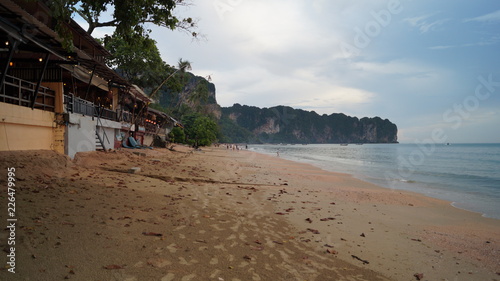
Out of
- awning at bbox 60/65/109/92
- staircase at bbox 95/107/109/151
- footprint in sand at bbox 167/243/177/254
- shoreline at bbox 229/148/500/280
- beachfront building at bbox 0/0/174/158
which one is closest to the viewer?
footprint in sand at bbox 167/243/177/254

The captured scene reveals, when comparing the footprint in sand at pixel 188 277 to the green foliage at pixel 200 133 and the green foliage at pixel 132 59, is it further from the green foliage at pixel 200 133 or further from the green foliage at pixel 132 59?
the green foliage at pixel 200 133

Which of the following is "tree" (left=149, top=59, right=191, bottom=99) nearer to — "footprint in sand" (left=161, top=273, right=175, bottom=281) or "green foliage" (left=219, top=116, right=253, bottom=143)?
"footprint in sand" (left=161, top=273, right=175, bottom=281)

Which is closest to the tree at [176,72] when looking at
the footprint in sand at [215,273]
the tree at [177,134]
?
the tree at [177,134]

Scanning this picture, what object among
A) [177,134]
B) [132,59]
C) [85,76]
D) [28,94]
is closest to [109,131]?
[85,76]

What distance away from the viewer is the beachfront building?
320 inches

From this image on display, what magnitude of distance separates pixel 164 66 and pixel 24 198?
94.4ft

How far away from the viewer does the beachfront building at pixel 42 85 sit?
26.7 ft

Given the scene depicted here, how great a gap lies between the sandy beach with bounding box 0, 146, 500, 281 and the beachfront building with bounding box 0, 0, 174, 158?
1355 mm

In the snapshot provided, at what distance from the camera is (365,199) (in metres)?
11.0

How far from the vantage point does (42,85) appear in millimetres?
12320

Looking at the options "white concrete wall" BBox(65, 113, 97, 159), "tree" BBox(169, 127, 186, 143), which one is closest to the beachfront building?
"white concrete wall" BBox(65, 113, 97, 159)

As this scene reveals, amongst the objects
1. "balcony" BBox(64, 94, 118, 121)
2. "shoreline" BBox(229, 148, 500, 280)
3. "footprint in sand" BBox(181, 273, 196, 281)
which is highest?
"balcony" BBox(64, 94, 118, 121)

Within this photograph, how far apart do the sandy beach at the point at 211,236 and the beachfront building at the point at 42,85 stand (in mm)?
1355

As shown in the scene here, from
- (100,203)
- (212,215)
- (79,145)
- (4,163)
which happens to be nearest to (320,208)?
(212,215)
